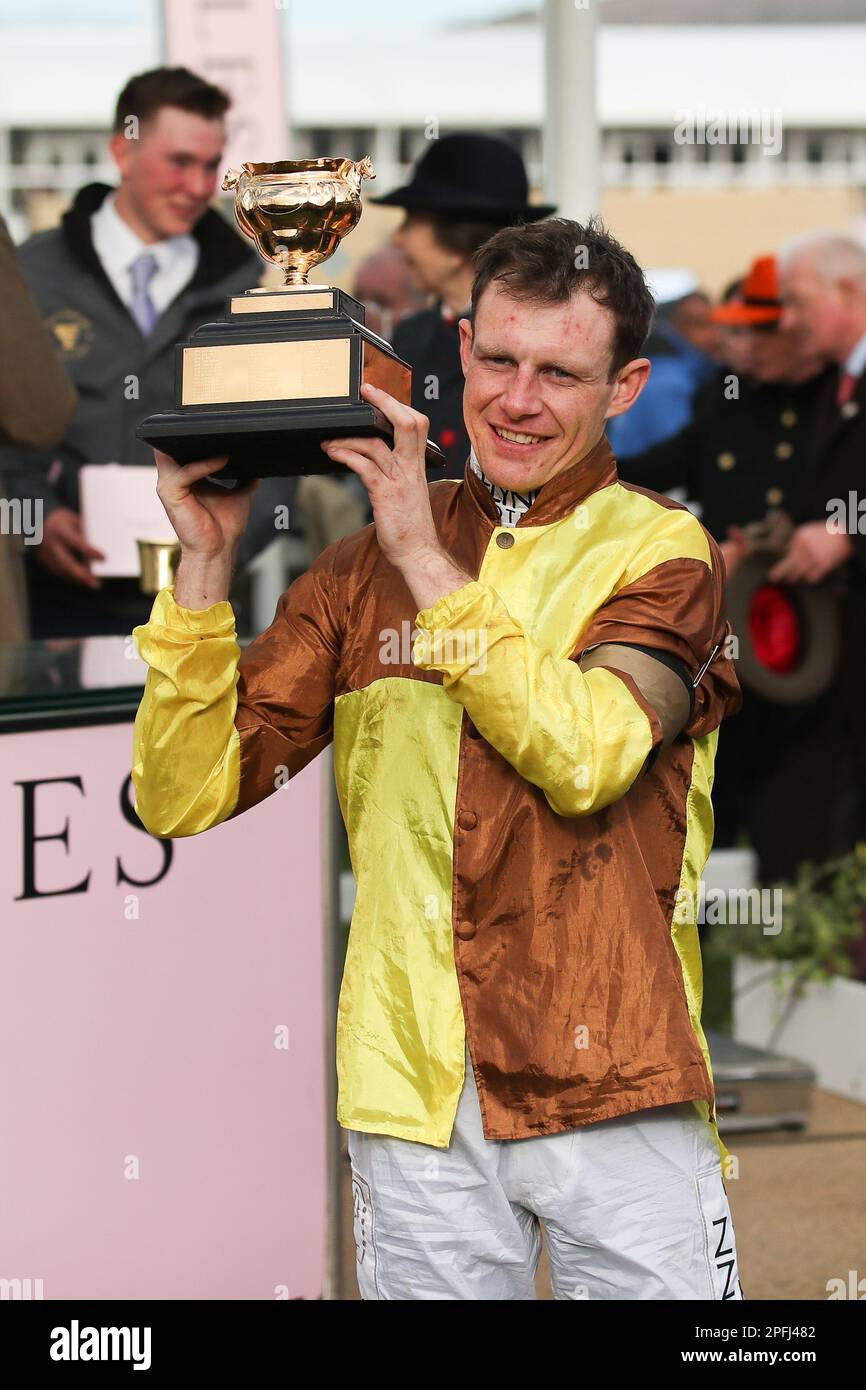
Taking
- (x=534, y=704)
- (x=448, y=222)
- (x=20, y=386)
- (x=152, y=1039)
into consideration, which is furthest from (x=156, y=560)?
(x=534, y=704)

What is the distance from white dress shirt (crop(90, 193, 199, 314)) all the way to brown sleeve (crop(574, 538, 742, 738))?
348cm

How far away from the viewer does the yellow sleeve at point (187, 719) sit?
7.87 ft

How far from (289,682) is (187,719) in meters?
0.17

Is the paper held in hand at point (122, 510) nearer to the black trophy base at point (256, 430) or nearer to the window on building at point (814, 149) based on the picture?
the black trophy base at point (256, 430)

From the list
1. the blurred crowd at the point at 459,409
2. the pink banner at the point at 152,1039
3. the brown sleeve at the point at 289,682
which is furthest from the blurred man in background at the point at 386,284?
the brown sleeve at the point at 289,682

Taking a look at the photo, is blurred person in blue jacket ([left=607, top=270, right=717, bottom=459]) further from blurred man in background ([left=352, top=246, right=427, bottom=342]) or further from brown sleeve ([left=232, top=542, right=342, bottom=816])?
brown sleeve ([left=232, top=542, right=342, bottom=816])

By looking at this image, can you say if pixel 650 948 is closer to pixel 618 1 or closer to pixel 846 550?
pixel 846 550

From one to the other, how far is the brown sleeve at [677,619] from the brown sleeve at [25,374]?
2.76 meters

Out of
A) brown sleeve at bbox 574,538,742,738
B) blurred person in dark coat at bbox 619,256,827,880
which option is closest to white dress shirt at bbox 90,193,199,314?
blurred person in dark coat at bbox 619,256,827,880

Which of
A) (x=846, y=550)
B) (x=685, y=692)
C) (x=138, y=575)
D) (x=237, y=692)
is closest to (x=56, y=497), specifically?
(x=138, y=575)

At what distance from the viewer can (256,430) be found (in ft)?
7.61

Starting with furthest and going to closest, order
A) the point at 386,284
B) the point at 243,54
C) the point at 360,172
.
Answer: the point at 386,284 < the point at 243,54 < the point at 360,172

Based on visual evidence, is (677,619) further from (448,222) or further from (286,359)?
(448,222)

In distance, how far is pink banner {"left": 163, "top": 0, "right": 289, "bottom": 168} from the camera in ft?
19.6
